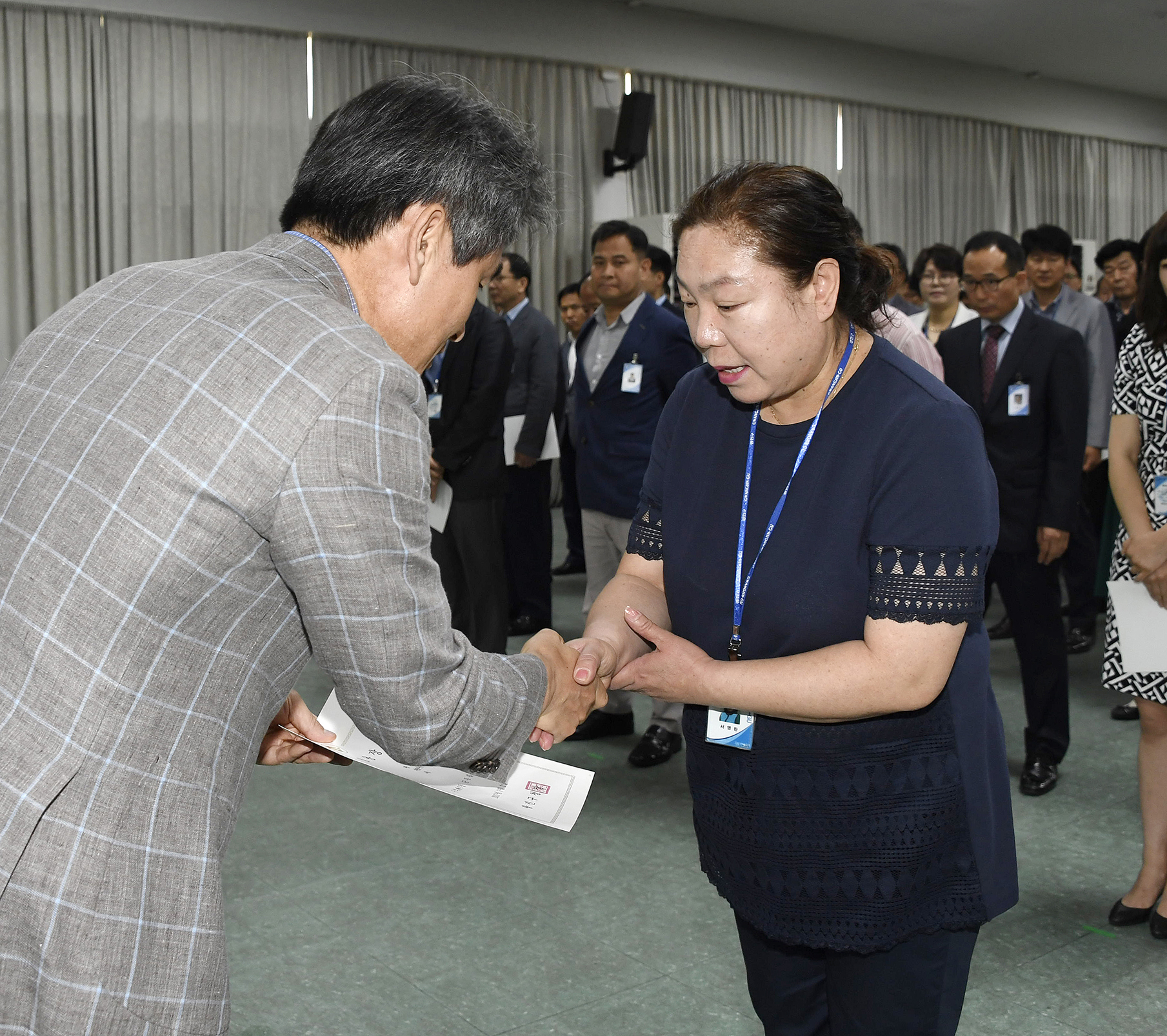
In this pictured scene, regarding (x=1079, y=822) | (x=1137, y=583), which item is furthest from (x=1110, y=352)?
(x=1137, y=583)

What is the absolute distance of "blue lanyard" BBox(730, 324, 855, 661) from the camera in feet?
4.66

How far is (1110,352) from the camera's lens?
539 cm

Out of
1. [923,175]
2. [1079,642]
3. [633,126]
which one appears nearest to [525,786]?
[1079,642]

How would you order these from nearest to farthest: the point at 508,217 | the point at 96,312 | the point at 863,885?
the point at 96,312, the point at 508,217, the point at 863,885

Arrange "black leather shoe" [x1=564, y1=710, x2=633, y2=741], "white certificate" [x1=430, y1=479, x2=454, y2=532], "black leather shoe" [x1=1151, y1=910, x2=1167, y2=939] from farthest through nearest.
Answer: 1. "white certificate" [x1=430, y1=479, x2=454, y2=532]
2. "black leather shoe" [x1=564, y1=710, x2=633, y2=741]
3. "black leather shoe" [x1=1151, y1=910, x2=1167, y2=939]

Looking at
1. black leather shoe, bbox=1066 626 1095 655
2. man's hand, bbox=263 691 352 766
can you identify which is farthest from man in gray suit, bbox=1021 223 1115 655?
man's hand, bbox=263 691 352 766

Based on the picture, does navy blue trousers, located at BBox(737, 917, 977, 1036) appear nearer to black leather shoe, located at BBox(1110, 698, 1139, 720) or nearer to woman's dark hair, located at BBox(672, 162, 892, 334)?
woman's dark hair, located at BBox(672, 162, 892, 334)

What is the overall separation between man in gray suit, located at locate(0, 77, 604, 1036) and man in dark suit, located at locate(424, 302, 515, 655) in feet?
10.6

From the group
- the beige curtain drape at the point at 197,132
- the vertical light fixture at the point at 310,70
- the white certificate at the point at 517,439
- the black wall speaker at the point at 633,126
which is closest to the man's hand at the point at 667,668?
the white certificate at the point at 517,439

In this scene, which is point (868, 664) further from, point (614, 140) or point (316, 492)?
point (614, 140)

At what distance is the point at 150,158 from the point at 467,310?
7405mm

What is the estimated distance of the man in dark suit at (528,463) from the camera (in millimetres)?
5484

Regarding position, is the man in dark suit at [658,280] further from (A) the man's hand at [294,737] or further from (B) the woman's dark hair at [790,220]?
(A) the man's hand at [294,737]

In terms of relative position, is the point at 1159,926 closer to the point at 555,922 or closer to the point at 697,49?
the point at 555,922
